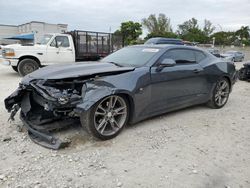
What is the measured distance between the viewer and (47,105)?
386 cm

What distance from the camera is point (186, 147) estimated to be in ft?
12.7

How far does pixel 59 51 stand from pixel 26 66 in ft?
4.98

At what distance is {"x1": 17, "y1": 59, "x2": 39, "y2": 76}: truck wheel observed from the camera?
10.3 meters

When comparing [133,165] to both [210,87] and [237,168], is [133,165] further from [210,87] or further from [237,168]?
[210,87]

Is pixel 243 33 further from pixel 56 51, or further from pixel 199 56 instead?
pixel 199 56

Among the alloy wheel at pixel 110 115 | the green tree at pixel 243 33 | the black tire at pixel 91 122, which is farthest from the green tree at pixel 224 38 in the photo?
the black tire at pixel 91 122

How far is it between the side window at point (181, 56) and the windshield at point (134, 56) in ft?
0.83

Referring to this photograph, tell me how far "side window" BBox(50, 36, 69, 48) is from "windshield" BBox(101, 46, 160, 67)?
20.8 feet

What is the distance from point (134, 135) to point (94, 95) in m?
1.01

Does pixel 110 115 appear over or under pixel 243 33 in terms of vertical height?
under

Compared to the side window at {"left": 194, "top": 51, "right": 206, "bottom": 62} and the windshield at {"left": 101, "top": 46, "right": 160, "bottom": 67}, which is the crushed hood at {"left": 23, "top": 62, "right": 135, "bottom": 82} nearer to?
the windshield at {"left": 101, "top": 46, "right": 160, "bottom": 67}

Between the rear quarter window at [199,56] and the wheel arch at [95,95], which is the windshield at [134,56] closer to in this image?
A: the wheel arch at [95,95]

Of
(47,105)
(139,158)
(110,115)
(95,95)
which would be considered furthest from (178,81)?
(47,105)

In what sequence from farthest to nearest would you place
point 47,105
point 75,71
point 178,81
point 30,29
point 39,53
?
point 30,29
point 39,53
point 178,81
point 75,71
point 47,105
